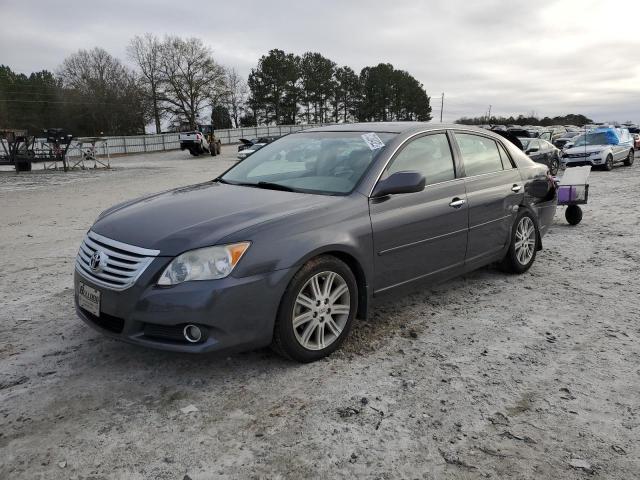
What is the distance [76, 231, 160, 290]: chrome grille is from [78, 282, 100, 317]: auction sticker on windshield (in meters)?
0.07

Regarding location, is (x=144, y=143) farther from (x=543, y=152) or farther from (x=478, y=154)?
(x=478, y=154)

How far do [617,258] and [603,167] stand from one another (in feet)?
50.4

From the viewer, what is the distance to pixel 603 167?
19.5 metres

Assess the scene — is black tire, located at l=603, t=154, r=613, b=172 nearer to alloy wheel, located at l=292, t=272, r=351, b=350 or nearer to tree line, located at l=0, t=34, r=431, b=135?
alloy wheel, located at l=292, t=272, r=351, b=350

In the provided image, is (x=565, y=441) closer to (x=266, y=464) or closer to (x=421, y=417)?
(x=421, y=417)

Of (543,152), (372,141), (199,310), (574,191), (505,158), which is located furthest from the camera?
(543,152)

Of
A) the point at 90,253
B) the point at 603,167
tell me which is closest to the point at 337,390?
the point at 90,253

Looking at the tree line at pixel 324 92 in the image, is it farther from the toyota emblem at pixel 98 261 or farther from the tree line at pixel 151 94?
the toyota emblem at pixel 98 261

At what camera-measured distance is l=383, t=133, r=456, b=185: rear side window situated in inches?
162

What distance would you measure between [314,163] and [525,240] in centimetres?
256

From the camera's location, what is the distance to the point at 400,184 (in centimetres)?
372

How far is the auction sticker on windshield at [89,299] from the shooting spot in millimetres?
3275

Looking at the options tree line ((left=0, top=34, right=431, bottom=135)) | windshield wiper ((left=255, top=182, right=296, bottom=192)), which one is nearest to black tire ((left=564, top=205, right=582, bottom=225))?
windshield wiper ((left=255, top=182, right=296, bottom=192))

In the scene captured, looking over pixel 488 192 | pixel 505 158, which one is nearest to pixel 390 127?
pixel 488 192
